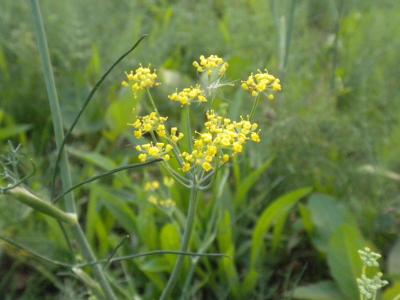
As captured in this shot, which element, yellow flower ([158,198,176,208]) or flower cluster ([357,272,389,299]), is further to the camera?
yellow flower ([158,198,176,208])

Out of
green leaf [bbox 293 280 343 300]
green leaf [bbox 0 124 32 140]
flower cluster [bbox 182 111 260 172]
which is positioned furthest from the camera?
green leaf [bbox 0 124 32 140]

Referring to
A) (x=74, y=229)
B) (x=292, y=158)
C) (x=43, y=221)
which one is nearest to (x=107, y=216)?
(x=43, y=221)

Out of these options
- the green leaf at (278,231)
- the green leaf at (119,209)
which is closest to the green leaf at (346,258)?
the green leaf at (278,231)

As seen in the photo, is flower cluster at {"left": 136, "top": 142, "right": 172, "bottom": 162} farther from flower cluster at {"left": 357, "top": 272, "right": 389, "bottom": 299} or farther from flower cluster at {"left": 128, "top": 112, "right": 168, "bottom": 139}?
flower cluster at {"left": 357, "top": 272, "right": 389, "bottom": 299}

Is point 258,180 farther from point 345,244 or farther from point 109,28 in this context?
point 109,28

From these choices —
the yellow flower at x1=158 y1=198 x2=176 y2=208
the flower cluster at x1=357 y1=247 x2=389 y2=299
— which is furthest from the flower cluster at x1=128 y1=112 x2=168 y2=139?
the yellow flower at x1=158 y1=198 x2=176 y2=208

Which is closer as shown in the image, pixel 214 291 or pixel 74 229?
pixel 74 229

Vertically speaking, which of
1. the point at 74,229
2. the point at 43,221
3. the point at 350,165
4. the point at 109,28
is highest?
the point at 109,28

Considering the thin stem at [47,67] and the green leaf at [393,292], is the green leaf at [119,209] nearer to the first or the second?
the thin stem at [47,67]
